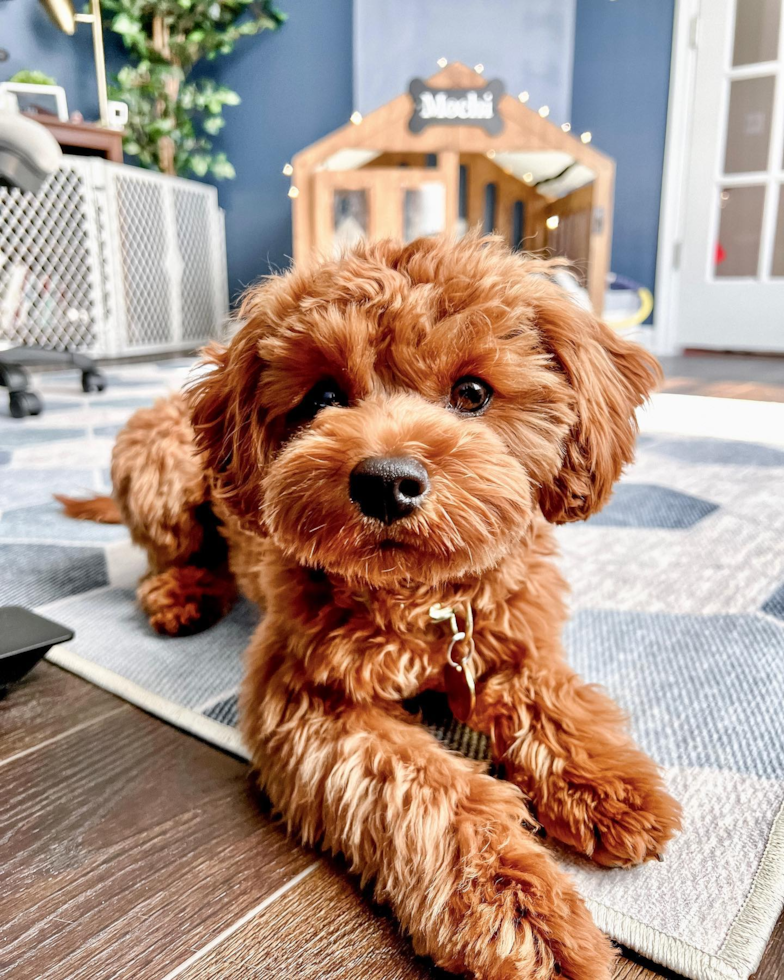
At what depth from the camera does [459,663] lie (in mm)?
822

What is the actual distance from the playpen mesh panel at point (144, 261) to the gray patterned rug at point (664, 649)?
2.82 meters

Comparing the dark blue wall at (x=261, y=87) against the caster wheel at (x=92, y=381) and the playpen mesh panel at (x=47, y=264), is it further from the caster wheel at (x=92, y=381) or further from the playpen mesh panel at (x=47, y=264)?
the caster wheel at (x=92, y=381)

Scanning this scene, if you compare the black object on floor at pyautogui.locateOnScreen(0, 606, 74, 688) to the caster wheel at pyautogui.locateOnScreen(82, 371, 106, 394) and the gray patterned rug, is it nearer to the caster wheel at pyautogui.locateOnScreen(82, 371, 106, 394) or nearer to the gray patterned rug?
the gray patterned rug

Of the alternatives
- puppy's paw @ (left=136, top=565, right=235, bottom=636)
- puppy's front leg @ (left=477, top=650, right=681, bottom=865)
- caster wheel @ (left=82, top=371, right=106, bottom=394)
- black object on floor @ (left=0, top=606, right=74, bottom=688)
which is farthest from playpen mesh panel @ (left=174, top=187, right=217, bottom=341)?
puppy's front leg @ (left=477, top=650, right=681, bottom=865)

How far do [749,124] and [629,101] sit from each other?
79cm

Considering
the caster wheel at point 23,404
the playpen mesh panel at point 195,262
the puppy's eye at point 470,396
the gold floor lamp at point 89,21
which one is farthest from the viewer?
the playpen mesh panel at point 195,262

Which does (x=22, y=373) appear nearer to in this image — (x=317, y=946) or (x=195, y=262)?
(x=195, y=262)

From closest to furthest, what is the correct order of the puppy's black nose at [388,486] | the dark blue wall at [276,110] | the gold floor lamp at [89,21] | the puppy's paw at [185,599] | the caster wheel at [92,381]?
1. the puppy's black nose at [388,486]
2. the puppy's paw at [185,599]
3. the caster wheel at [92,381]
4. the gold floor lamp at [89,21]
5. the dark blue wall at [276,110]

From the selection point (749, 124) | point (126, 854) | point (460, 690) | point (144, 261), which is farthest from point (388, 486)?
point (749, 124)

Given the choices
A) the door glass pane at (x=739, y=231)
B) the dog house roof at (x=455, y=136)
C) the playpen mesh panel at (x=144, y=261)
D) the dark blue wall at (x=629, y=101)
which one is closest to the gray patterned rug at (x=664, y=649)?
the playpen mesh panel at (x=144, y=261)

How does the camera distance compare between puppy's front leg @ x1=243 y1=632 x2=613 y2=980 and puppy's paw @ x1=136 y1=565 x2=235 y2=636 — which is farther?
puppy's paw @ x1=136 y1=565 x2=235 y2=636

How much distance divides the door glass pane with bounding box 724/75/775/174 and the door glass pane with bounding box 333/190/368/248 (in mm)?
2463

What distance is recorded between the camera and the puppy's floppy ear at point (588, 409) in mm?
795

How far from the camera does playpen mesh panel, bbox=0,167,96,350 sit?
4.19 metres
